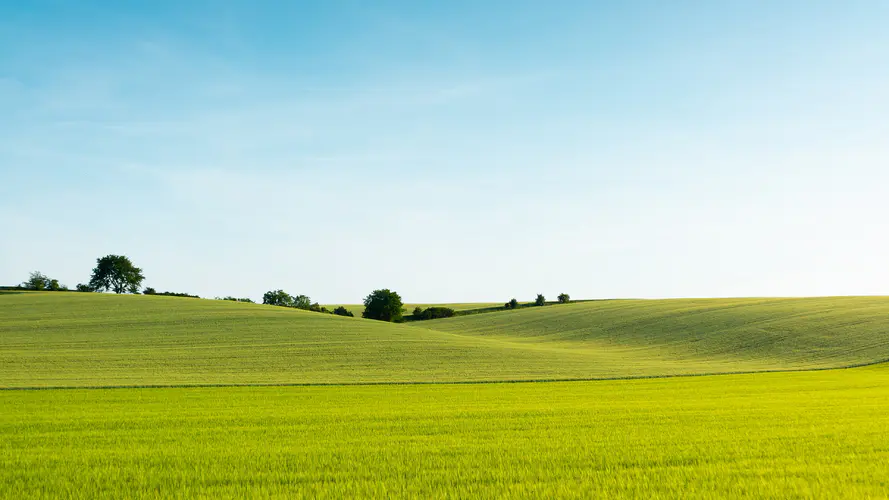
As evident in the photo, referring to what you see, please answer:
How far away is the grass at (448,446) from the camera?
25.3 feet

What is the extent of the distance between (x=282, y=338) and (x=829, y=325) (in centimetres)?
3251

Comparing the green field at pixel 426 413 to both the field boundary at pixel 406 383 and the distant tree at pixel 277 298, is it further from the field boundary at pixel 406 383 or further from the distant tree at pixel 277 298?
the distant tree at pixel 277 298

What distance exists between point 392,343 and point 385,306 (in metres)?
33.8

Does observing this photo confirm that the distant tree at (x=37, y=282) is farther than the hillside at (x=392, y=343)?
Yes

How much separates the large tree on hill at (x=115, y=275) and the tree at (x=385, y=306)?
30697 millimetres

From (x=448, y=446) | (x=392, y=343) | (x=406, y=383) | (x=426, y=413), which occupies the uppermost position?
(x=392, y=343)

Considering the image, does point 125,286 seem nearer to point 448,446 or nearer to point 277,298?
point 277,298

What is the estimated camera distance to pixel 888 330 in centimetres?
4044

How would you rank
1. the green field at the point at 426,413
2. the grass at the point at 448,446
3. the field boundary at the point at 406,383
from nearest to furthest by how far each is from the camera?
the grass at the point at 448,446, the green field at the point at 426,413, the field boundary at the point at 406,383

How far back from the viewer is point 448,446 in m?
Answer: 10.5

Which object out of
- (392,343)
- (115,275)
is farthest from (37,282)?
(392,343)

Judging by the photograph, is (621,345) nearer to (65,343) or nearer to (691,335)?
(691,335)

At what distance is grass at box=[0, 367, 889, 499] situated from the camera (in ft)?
25.3

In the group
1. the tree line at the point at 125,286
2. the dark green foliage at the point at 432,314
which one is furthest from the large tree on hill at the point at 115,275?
the dark green foliage at the point at 432,314
